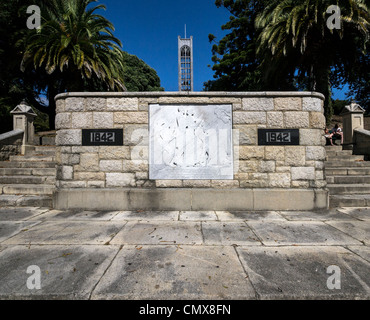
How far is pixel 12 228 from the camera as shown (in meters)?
3.60

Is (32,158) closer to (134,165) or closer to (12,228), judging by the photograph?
(12,228)

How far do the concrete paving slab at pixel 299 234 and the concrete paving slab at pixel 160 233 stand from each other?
3.76ft

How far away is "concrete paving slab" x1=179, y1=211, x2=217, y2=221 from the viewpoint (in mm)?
4191

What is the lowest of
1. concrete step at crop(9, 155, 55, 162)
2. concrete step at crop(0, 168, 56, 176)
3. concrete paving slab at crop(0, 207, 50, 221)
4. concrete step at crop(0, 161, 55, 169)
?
concrete paving slab at crop(0, 207, 50, 221)

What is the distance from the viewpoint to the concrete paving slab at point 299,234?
3.04m

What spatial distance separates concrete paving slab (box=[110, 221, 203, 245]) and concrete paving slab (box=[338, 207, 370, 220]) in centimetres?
358

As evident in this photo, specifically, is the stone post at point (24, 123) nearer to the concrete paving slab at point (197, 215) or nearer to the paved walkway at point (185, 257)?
the paved walkway at point (185, 257)

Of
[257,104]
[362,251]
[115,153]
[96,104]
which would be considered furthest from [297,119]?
[96,104]

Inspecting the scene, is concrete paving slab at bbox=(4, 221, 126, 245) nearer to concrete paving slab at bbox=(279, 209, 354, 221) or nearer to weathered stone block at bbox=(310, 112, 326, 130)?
concrete paving slab at bbox=(279, 209, 354, 221)

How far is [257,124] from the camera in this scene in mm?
4859

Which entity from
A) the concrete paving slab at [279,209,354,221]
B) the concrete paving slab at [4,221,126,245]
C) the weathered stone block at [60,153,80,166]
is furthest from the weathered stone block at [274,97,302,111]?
the weathered stone block at [60,153,80,166]

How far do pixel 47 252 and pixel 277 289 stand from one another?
3.05 metres

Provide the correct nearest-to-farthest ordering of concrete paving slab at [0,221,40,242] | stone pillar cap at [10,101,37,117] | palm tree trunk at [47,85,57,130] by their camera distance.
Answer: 1. concrete paving slab at [0,221,40,242]
2. stone pillar cap at [10,101,37,117]
3. palm tree trunk at [47,85,57,130]

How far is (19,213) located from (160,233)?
11.8 feet
